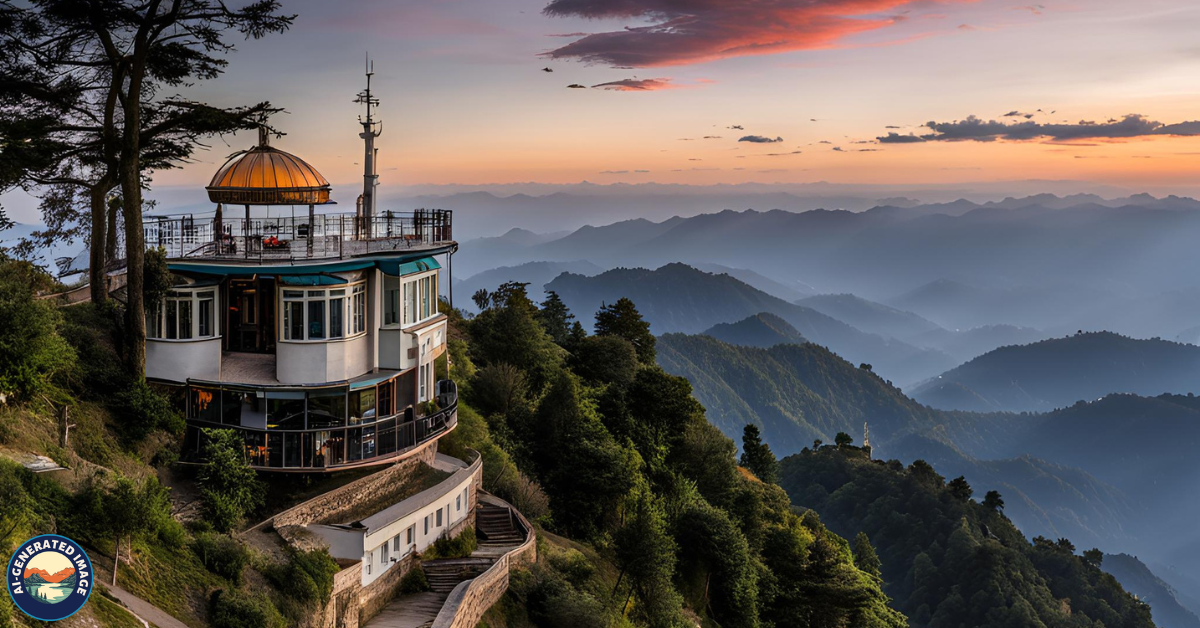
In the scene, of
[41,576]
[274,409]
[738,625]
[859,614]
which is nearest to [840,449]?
[859,614]

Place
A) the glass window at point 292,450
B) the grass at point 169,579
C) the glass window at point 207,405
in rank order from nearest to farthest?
the grass at point 169,579 < the glass window at point 292,450 < the glass window at point 207,405

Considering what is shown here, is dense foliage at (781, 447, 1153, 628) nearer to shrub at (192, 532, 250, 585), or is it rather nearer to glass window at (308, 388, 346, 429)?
glass window at (308, 388, 346, 429)

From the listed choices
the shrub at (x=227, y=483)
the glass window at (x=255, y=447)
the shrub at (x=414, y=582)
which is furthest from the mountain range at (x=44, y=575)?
the shrub at (x=414, y=582)

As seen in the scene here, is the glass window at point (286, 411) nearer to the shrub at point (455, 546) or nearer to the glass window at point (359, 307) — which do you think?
the glass window at point (359, 307)

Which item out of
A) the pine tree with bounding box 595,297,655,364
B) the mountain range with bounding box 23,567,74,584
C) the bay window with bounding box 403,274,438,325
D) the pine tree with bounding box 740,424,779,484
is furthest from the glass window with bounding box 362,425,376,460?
the pine tree with bounding box 740,424,779,484

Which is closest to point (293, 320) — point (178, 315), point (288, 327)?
point (288, 327)

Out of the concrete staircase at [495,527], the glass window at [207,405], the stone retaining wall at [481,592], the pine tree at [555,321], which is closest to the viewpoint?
the stone retaining wall at [481,592]
